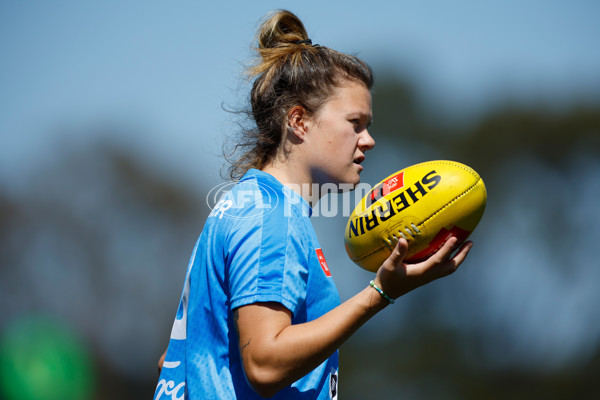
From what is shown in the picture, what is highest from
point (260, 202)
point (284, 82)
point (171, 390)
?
point (284, 82)

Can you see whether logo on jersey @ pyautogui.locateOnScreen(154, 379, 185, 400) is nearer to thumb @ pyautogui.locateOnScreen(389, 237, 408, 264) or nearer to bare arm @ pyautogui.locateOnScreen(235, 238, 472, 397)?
bare arm @ pyautogui.locateOnScreen(235, 238, 472, 397)

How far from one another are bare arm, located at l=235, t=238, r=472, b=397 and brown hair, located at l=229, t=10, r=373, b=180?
111 centimetres

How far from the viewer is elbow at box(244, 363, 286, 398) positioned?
88.1 inches

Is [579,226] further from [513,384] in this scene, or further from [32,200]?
[32,200]

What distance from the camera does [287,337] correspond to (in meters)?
2.23

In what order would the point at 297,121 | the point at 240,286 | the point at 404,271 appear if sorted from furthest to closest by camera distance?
1. the point at 297,121
2. the point at 404,271
3. the point at 240,286

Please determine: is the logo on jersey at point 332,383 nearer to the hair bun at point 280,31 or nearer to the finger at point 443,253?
the finger at point 443,253

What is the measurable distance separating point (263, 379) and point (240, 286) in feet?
1.25

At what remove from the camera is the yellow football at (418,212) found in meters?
3.04

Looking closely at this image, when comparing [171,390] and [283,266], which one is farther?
[171,390]

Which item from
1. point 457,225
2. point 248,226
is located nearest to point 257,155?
point 248,226

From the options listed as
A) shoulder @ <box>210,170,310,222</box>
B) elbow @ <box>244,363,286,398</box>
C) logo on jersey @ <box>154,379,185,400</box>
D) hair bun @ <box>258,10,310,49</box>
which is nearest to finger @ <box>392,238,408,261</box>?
shoulder @ <box>210,170,310,222</box>

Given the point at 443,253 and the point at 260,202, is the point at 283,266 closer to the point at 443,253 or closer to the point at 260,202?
the point at 260,202

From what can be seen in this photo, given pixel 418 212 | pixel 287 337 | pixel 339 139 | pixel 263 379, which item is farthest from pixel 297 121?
pixel 263 379
